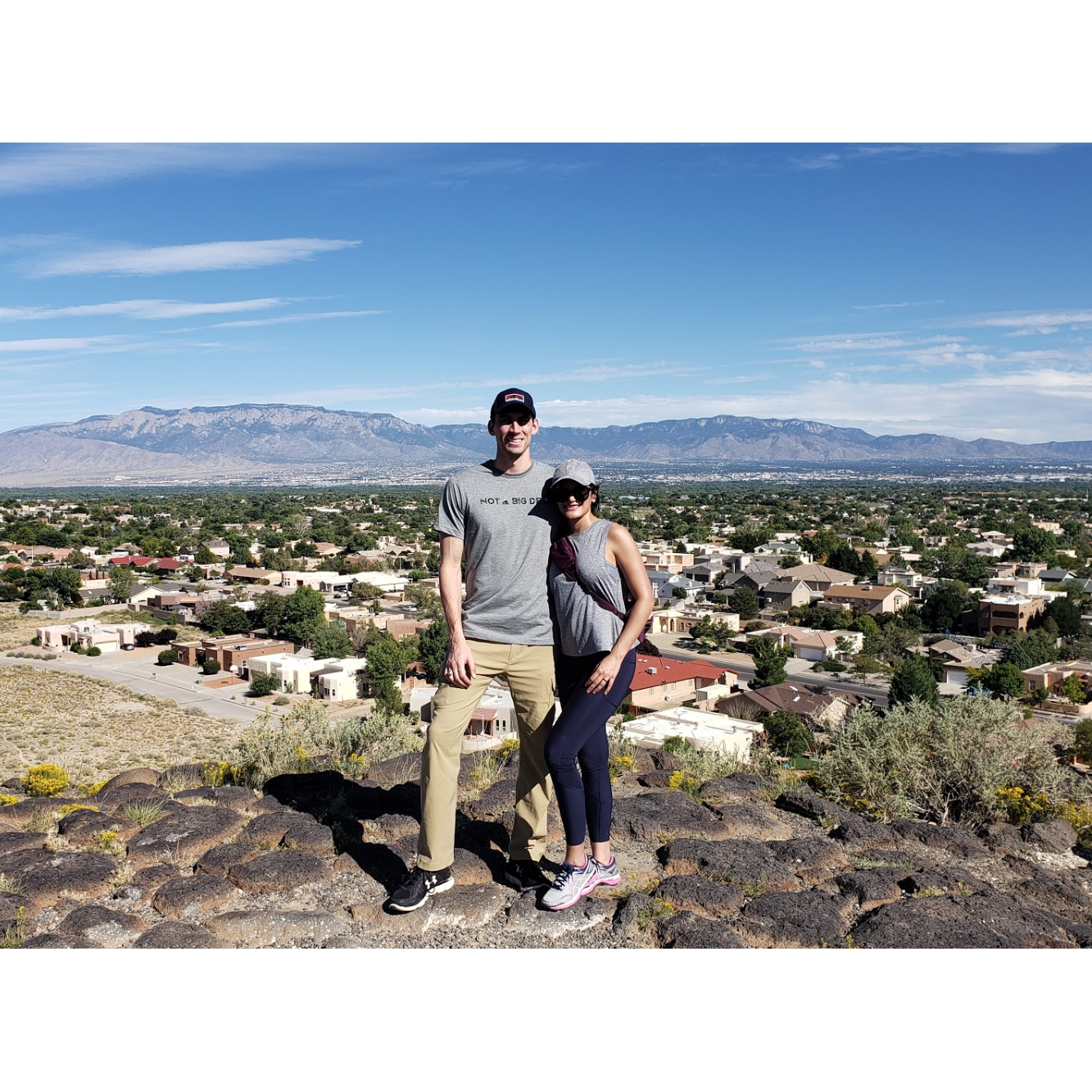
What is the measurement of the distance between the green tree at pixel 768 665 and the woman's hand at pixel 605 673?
68.4ft

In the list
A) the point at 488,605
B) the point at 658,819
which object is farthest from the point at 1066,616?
the point at 488,605

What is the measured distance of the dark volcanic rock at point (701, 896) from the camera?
2.95m

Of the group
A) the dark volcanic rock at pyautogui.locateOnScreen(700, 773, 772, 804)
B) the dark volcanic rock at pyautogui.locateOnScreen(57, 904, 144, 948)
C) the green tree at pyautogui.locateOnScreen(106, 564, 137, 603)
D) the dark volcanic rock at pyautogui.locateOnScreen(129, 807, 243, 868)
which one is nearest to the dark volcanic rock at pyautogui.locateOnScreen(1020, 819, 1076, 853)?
the dark volcanic rock at pyautogui.locateOnScreen(700, 773, 772, 804)

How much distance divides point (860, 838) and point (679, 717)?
11618mm

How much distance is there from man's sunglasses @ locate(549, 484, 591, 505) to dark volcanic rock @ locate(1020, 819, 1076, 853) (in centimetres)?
269

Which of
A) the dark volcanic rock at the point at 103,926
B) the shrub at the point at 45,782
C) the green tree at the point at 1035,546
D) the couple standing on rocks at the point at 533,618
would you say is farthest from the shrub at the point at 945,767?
the green tree at the point at 1035,546

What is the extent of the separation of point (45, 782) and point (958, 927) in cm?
469

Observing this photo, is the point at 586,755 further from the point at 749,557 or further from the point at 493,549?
the point at 749,557

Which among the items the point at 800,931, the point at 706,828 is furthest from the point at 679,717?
the point at 800,931

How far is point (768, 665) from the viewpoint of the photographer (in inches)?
948

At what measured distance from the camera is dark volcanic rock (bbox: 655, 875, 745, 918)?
2.95 m

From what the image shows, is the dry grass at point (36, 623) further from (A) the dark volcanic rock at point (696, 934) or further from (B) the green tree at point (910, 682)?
(A) the dark volcanic rock at point (696, 934)

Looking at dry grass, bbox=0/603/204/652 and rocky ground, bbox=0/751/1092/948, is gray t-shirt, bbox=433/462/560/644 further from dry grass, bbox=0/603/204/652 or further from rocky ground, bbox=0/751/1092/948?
dry grass, bbox=0/603/204/652

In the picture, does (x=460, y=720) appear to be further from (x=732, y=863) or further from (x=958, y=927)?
(x=958, y=927)
